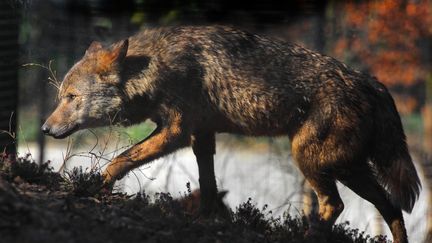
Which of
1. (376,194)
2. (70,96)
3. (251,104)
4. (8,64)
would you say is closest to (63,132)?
(70,96)

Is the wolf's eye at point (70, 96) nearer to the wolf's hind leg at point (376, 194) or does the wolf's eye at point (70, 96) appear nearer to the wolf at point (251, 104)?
the wolf at point (251, 104)

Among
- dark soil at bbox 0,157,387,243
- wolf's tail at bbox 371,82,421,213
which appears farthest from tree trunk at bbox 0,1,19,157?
wolf's tail at bbox 371,82,421,213

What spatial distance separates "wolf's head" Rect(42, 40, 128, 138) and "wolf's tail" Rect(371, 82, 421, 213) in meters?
2.40

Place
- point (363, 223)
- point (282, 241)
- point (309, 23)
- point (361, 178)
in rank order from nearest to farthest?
point (282, 241) < point (361, 178) < point (309, 23) < point (363, 223)

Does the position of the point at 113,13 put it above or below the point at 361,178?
above

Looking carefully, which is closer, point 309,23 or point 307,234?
point 307,234

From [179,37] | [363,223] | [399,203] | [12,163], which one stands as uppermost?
[179,37]

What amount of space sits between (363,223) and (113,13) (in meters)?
4.28

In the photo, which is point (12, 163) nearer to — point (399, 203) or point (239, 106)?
point (239, 106)

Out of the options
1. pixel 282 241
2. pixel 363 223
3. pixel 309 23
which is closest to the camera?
pixel 282 241

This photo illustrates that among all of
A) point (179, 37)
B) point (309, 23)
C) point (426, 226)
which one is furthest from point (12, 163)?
point (426, 226)

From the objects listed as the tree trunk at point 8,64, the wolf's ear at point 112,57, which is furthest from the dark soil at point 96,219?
the tree trunk at point 8,64

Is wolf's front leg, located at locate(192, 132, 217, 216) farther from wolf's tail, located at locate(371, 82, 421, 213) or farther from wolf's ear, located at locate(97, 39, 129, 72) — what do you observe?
wolf's tail, located at locate(371, 82, 421, 213)

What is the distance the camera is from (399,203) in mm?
7867
